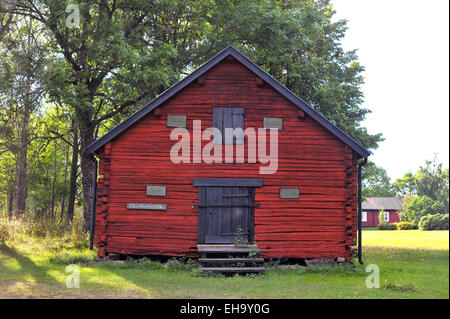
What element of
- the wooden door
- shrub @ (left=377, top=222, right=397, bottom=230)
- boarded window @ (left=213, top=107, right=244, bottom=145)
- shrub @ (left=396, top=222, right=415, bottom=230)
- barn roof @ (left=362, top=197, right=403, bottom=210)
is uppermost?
boarded window @ (left=213, top=107, right=244, bottom=145)

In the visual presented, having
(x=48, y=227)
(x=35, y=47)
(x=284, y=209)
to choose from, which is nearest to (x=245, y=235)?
(x=284, y=209)

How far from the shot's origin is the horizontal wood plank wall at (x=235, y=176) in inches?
616

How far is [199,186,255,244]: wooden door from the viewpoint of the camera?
1555 centimetres

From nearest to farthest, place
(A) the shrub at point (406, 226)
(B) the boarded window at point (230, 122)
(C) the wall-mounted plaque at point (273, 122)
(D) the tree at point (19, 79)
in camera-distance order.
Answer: (B) the boarded window at point (230, 122) < (C) the wall-mounted plaque at point (273, 122) < (D) the tree at point (19, 79) < (A) the shrub at point (406, 226)

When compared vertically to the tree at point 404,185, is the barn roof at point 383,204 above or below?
below

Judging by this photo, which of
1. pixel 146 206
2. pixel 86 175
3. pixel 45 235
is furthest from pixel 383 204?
pixel 146 206

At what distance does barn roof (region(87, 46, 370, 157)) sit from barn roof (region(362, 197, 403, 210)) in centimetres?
5171

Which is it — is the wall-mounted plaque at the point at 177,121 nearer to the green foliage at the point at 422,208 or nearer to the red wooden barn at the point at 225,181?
the red wooden barn at the point at 225,181

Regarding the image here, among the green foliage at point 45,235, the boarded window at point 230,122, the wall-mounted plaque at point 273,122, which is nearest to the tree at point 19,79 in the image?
the green foliage at point 45,235

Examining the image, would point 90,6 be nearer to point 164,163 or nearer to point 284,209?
point 164,163

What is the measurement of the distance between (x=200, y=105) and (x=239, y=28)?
8.66 metres

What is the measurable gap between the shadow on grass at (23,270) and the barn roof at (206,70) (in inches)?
168

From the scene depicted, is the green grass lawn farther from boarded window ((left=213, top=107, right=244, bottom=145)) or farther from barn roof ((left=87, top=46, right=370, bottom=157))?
boarded window ((left=213, top=107, right=244, bottom=145))

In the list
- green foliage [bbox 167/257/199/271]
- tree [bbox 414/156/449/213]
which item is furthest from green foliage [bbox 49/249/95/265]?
tree [bbox 414/156/449/213]
